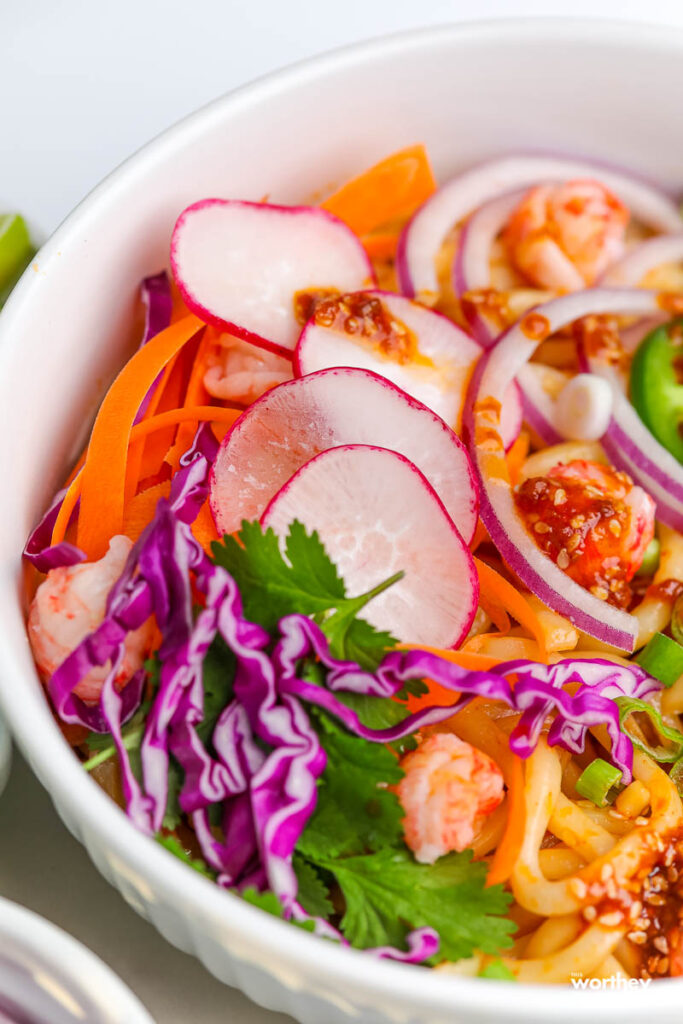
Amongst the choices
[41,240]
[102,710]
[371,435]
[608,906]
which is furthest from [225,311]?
[608,906]

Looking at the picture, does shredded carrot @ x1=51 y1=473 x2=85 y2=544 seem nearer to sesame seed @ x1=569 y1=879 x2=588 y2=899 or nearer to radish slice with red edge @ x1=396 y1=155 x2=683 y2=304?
radish slice with red edge @ x1=396 y1=155 x2=683 y2=304

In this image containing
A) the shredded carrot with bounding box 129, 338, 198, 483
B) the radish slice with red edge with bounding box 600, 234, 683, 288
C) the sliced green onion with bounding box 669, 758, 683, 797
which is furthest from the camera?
the radish slice with red edge with bounding box 600, 234, 683, 288

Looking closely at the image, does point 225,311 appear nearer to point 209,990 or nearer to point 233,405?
point 233,405

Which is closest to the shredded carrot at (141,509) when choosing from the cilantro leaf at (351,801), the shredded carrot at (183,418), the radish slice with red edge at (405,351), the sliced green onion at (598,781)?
the shredded carrot at (183,418)

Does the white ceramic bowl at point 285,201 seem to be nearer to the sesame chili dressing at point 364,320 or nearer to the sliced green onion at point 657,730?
the sesame chili dressing at point 364,320

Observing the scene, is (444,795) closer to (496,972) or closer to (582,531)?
(496,972)

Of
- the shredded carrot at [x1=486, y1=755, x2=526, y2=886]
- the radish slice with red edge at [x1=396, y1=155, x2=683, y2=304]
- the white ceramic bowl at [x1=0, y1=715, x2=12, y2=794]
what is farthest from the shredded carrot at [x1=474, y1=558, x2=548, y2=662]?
the white ceramic bowl at [x1=0, y1=715, x2=12, y2=794]

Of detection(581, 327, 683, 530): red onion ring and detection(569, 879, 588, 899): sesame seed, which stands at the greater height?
detection(581, 327, 683, 530): red onion ring
